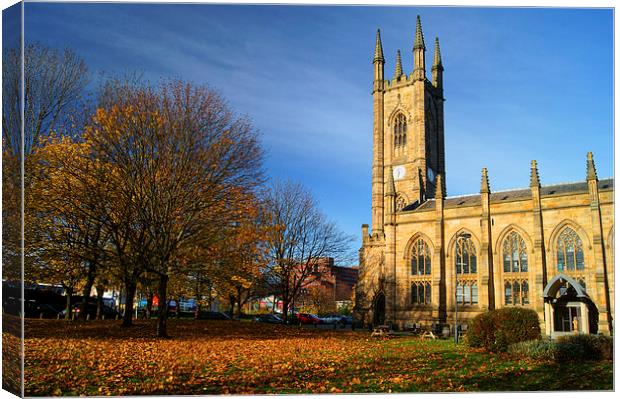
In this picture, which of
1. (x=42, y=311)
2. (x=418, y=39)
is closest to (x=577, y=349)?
(x=42, y=311)

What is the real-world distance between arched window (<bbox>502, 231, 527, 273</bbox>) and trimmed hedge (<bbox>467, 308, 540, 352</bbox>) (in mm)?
19012

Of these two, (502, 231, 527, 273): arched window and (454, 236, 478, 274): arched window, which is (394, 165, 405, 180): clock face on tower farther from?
(502, 231, 527, 273): arched window

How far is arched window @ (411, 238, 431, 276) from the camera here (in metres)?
41.6

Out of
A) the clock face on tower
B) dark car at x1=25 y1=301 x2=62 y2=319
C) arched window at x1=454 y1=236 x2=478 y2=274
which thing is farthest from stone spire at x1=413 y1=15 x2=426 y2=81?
dark car at x1=25 y1=301 x2=62 y2=319

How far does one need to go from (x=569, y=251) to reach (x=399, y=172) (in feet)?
74.2

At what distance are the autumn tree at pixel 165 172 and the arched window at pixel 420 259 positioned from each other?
24.8m

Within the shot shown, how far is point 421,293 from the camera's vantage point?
41.7 meters

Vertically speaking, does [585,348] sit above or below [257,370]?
above

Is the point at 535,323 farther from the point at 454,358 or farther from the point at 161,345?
the point at 161,345

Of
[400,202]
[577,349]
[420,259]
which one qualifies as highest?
[400,202]

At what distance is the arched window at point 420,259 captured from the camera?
41.6 metres

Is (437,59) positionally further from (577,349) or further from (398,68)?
(577,349)

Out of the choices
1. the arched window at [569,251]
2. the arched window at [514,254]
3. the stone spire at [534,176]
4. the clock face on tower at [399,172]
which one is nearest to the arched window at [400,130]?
the clock face on tower at [399,172]

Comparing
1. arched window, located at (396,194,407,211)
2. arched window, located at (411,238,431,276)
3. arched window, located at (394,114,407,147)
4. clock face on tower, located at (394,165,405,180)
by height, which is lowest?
arched window, located at (411,238,431,276)
